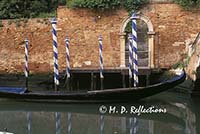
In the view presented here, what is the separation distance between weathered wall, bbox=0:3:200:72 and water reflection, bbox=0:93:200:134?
2417mm

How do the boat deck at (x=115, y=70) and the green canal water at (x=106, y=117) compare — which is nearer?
the green canal water at (x=106, y=117)

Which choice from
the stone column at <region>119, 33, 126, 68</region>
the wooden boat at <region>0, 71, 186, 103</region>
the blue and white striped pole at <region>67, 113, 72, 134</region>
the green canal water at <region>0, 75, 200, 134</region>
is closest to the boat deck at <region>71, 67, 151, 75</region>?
the stone column at <region>119, 33, 126, 68</region>

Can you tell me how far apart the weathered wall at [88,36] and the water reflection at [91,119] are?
2.42 meters

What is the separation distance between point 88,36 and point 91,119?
15.2 ft

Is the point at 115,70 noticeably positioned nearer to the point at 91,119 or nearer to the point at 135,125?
the point at 91,119

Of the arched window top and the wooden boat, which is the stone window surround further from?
the wooden boat

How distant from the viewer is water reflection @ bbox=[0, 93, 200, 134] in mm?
8047

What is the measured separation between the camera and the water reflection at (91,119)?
8.05m

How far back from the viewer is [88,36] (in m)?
13.2

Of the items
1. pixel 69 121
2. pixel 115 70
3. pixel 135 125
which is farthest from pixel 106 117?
pixel 115 70

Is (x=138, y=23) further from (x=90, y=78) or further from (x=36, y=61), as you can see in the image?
(x=36, y=61)

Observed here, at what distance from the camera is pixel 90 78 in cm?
1255

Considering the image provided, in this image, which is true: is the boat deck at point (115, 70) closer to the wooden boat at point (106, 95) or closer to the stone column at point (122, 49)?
the stone column at point (122, 49)

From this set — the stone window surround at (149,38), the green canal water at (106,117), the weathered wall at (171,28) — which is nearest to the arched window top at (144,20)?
the stone window surround at (149,38)
